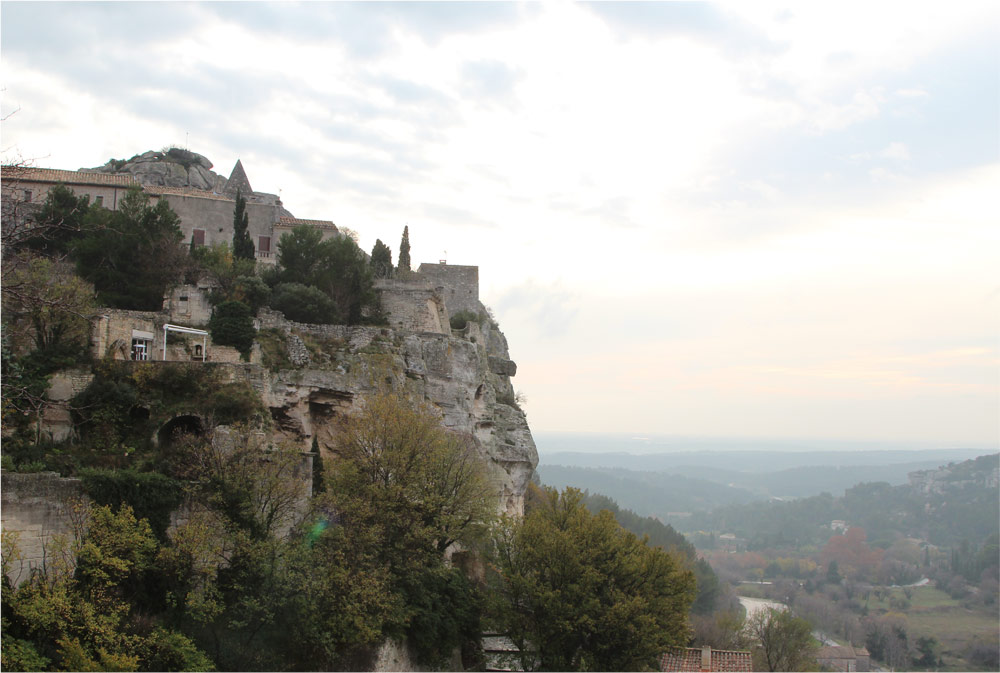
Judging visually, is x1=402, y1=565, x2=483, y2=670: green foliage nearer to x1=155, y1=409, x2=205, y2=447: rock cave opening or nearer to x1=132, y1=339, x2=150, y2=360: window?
x1=155, y1=409, x2=205, y2=447: rock cave opening

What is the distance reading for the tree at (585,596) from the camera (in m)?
25.0

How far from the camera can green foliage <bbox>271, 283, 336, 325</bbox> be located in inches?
1282

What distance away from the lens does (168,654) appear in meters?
18.0

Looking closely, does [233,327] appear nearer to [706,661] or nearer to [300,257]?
[300,257]

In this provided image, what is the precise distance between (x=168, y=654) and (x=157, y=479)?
13.3 feet

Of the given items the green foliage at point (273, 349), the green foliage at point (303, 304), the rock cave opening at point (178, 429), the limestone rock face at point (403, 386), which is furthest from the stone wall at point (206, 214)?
the rock cave opening at point (178, 429)

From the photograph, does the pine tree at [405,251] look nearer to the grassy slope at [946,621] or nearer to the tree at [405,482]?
the tree at [405,482]

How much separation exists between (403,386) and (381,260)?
13.0 metres

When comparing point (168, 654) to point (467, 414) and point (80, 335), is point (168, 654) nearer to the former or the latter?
point (80, 335)

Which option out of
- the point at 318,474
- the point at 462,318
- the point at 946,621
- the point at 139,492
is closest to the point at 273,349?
the point at 318,474

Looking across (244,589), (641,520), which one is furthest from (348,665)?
(641,520)

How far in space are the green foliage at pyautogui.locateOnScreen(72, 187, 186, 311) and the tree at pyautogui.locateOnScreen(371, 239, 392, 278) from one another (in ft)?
33.2

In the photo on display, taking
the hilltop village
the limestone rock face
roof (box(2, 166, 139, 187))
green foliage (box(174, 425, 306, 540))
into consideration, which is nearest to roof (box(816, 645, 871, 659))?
the hilltop village

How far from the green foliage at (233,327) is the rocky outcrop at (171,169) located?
1003 inches
